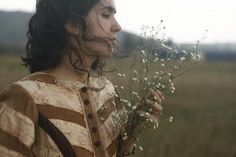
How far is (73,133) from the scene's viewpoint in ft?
7.80

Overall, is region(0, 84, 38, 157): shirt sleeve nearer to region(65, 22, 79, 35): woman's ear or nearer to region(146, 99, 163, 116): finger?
region(65, 22, 79, 35): woman's ear

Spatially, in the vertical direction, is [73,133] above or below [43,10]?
below

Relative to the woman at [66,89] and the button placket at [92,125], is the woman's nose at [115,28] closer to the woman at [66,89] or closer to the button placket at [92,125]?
the woman at [66,89]

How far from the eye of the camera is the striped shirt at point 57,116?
2.24 metres

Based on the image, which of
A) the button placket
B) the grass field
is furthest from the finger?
the grass field

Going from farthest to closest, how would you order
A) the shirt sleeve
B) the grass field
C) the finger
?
1. the grass field
2. the finger
3. the shirt sleeve

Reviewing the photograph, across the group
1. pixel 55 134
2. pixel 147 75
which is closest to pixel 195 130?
pixel 147 75

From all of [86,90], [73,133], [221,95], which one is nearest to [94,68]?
[86,90]

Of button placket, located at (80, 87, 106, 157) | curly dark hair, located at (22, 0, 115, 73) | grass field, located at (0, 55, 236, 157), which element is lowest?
grass field, located at (0, 55, 236, 157)

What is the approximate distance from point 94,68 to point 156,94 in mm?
320

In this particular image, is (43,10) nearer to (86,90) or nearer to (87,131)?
(86,90)

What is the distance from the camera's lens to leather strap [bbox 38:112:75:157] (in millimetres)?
2309

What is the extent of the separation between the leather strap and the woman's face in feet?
1.15

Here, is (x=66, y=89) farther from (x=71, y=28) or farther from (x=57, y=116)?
(x=71, y=28)
